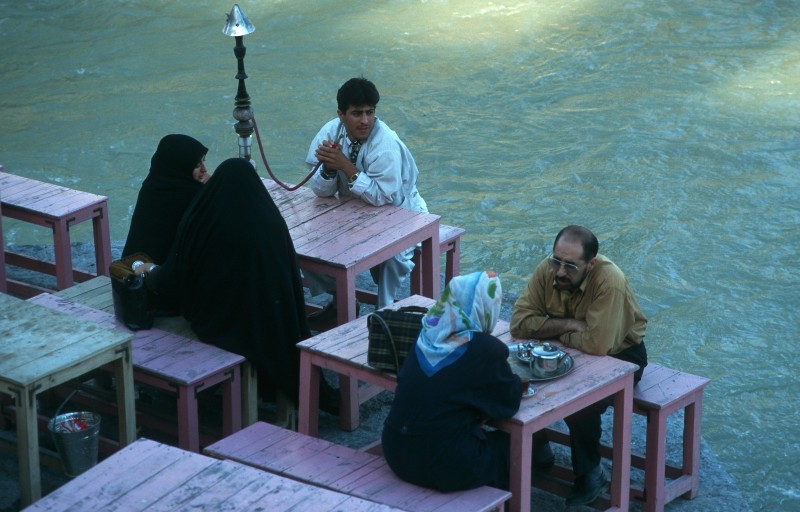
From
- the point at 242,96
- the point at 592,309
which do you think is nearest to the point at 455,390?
the point at 592,309

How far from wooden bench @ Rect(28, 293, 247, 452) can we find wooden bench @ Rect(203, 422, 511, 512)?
30 centimetres

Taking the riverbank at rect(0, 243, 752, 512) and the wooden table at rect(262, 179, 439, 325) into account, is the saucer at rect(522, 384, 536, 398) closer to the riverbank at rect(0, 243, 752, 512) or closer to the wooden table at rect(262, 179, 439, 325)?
the riverbank at rect(0, 243, 752, 512)

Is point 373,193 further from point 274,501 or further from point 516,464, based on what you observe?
point 274,501

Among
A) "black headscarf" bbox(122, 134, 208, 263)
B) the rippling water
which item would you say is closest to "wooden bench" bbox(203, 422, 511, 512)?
"black headscarf" bbox(122, 134, 208, 263)

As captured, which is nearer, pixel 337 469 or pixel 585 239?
pixel 337 469

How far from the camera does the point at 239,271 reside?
4402 millimetres

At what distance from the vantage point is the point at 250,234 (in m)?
4.39

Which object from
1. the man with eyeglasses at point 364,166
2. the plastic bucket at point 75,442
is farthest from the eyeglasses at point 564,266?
the plastic bucket at point 75,442

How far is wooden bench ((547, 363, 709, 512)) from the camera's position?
407 centimetres

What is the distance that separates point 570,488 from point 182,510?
1748 mm

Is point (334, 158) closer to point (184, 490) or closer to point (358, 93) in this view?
point (358, 93)

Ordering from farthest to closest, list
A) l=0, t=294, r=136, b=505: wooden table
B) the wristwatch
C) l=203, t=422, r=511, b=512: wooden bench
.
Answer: the wristwatch, l=0, t=294, r=136, b=505: wooden table, l=203, t=422, r=511, b=512: wooden bench

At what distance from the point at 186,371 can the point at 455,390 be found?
3.77ft

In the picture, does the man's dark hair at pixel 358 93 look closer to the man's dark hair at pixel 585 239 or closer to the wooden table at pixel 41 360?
the man's dark hair at pixel 585 239
